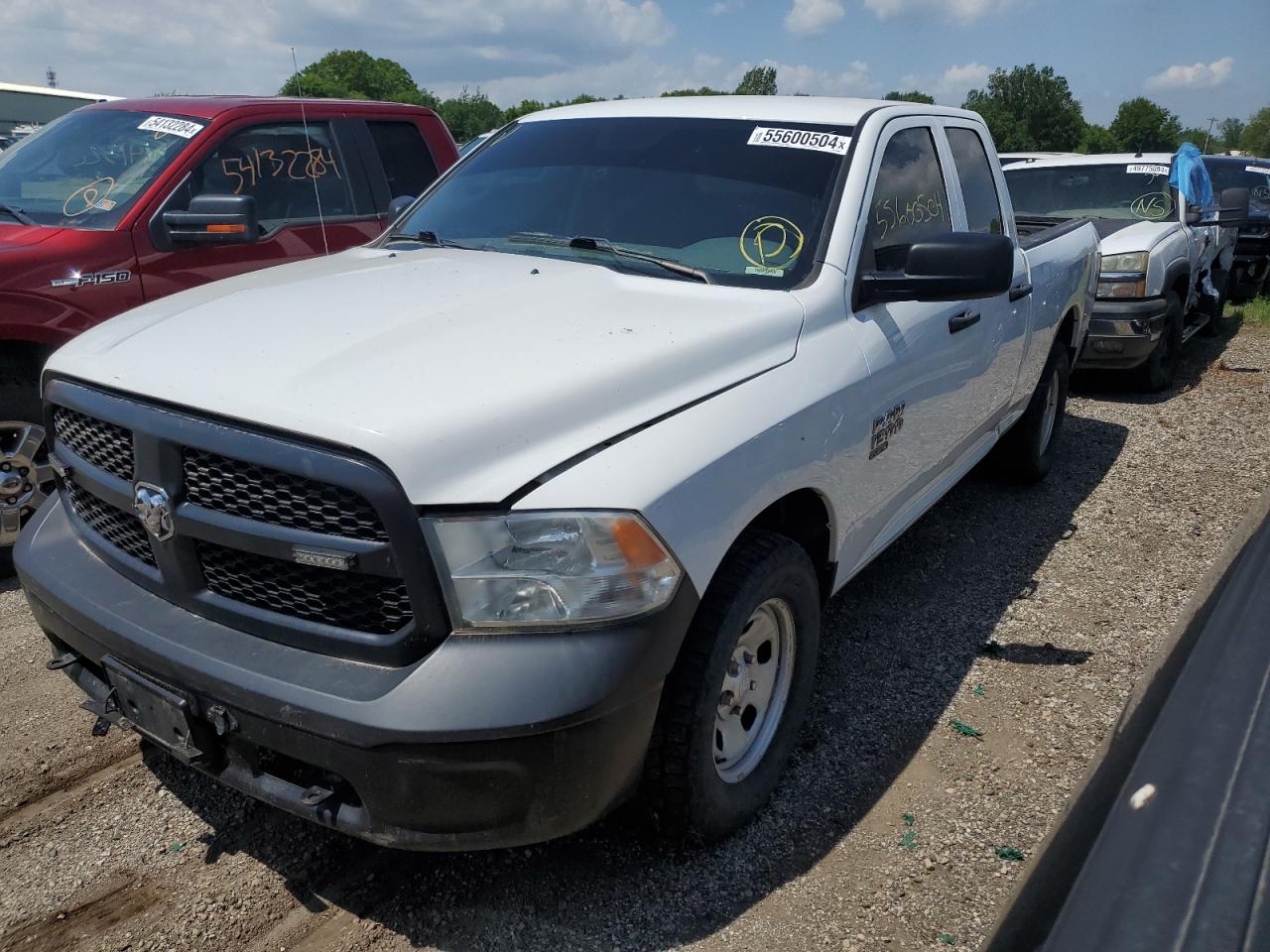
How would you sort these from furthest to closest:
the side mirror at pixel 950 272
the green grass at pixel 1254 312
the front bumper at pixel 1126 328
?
1. the green grass at pixel 1254 312
2. the front bumper at pixel 1126 328
3. the side mirror at pixel 950 272

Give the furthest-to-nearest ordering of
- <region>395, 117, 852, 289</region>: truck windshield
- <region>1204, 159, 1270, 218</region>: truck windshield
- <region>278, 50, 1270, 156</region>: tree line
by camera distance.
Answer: <region>278, 50, 1270, 156</region>: tree line → <region>1204, 159, 1270, 218</region>: truck windshield → <region>395, 117, 852, 289</region>: truck windshield

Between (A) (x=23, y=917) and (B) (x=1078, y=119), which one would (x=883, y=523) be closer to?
(A) (x=23, y=917)

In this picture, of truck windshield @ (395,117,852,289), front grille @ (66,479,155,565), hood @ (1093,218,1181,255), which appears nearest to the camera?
front grille @ (66,479,155,565)

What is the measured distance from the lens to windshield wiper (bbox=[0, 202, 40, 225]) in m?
4.55

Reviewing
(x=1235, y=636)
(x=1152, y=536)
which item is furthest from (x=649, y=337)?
(x=1152, y=536)

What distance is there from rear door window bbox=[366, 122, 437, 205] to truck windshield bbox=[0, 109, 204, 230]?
1.11 m

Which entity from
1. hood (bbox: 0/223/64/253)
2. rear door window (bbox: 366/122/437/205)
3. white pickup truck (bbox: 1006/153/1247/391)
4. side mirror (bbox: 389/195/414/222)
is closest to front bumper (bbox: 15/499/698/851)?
side mirror (bbox: 389/195/414/222)

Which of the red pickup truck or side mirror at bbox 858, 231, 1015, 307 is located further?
the red pickup truck

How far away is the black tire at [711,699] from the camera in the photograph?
2.36m

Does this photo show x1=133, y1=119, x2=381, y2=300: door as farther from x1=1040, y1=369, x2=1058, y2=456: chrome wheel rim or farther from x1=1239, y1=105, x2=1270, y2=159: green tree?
x1=1239, y1=105, x2=1270, y2=159: green tree

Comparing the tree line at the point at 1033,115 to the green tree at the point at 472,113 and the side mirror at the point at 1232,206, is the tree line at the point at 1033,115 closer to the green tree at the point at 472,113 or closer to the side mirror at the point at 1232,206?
the green tree at the point at 472,113

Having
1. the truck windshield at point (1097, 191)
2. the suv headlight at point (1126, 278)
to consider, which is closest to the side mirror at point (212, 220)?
the suv headlight at point (1126, 278)

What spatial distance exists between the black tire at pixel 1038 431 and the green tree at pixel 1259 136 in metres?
109

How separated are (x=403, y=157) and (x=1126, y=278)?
5414 millimetres
